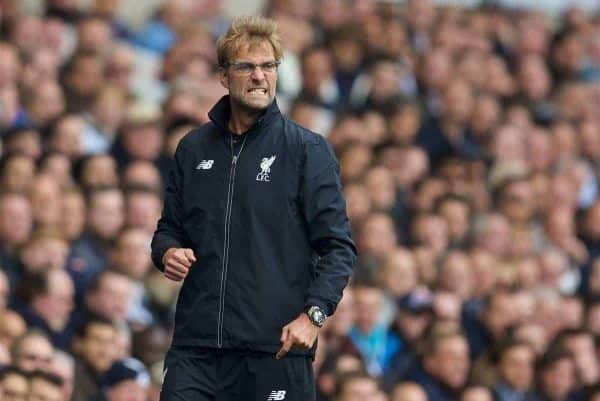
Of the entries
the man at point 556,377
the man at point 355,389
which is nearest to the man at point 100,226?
the man at point 355,389

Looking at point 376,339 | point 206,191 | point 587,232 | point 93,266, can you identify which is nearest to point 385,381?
point 376,339

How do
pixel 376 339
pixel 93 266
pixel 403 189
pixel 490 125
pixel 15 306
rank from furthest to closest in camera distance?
1. pixel 490 125
2. pixel 403 189
3. pixel 376 339
4. pixel 93 266
5. pixel 15 306

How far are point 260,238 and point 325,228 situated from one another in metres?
0.24

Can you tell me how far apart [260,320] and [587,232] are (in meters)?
7.86

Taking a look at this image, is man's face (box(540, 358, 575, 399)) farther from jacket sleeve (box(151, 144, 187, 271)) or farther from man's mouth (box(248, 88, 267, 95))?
man's mouth (box(248, 88, 267, 95))

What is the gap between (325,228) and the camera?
6.36 metres

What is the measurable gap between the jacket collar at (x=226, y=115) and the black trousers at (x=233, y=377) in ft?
2.82

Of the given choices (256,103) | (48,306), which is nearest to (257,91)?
(256,103)

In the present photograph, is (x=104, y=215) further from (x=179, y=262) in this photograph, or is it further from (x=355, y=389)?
(x=179, y=262)

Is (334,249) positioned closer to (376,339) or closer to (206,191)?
(206,191)

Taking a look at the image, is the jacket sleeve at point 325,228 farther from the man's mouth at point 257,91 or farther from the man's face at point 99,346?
the man's face at point 99,346

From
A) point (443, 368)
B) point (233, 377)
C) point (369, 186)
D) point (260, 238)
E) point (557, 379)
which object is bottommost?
point (557, 379)

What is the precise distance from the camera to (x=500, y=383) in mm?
11258

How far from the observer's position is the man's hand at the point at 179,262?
625 cm
